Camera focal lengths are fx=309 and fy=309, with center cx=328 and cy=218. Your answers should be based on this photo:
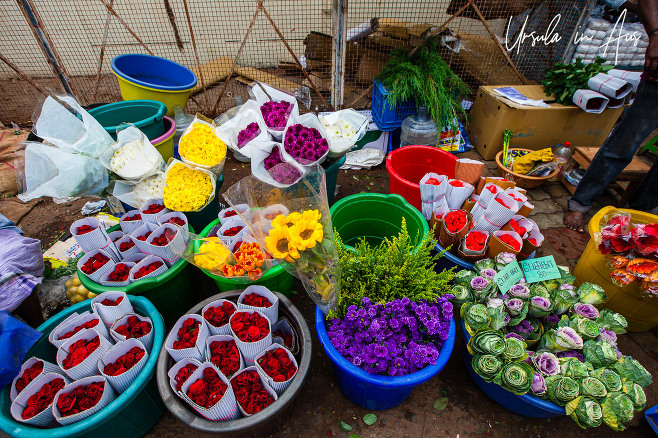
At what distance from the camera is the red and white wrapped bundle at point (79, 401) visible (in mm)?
1443

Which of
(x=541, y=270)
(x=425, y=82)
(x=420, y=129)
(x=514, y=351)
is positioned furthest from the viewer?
(x=420, y=129)

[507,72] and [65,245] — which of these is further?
[507,72]

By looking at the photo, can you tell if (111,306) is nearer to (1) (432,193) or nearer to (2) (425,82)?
(1) (432,193)

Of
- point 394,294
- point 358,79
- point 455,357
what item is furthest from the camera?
point 358,79

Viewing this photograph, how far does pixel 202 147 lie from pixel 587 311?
9.66ft

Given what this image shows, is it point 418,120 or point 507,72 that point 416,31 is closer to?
point 418,120

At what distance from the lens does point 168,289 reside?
2.22m

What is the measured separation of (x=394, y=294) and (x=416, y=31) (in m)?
3.88

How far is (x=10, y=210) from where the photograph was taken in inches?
138

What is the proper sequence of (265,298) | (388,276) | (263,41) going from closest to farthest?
1. (388,276)
2. (265,298)
3. (263,41)

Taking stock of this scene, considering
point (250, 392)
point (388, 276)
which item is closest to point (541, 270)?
point (388, 276)

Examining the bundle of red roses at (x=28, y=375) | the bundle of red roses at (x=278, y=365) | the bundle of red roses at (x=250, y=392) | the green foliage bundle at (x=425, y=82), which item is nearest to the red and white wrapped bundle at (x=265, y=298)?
the bundle of red roses at (x=278, y=365)

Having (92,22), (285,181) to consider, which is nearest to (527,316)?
(285,181)

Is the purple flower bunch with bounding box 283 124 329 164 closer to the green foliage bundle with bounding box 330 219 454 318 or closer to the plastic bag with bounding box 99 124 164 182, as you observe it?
the green foliage bundle with bounding box 330 219 454 318
